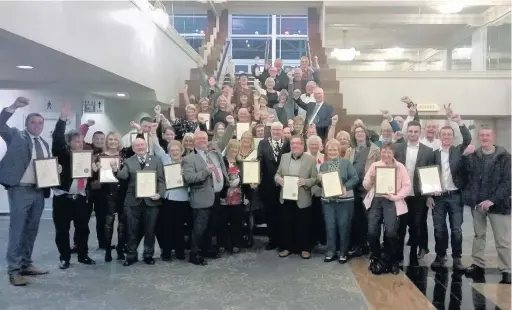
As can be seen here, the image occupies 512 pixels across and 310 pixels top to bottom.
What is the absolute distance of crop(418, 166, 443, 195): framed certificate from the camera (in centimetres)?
503

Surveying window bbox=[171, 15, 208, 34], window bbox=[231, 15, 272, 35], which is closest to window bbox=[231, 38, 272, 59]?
window bbox=[231, 15, 272, 35]

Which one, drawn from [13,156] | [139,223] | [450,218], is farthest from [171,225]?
[450,218]

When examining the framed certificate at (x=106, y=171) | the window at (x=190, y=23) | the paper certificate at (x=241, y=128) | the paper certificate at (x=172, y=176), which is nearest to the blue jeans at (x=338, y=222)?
the paper certificate at (x=241, y=128)

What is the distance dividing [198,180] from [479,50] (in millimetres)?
9734

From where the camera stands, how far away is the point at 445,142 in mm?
5203

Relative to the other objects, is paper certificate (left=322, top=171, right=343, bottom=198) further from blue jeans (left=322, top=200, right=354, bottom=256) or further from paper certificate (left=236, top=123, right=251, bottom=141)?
paper certificate (left=236, top=123, right=251, bottom=141)

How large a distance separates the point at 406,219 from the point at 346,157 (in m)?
0.98

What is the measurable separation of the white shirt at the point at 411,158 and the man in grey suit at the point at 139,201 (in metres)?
2.74

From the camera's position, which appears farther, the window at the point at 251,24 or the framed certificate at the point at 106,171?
the window at the point at 251,24

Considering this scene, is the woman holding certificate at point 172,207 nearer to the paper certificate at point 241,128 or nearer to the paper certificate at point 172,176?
the paper certificate at point 172,176

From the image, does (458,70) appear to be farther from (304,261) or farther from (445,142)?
(304,261)

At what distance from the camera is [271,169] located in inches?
229

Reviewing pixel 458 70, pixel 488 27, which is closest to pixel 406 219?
pixel 458 70

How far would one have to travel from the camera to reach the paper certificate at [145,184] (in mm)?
5199
